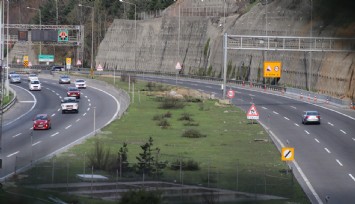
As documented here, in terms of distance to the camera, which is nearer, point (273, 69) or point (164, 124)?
point (164, 124)

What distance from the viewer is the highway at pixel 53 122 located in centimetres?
3806

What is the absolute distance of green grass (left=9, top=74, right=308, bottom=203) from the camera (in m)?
27.5

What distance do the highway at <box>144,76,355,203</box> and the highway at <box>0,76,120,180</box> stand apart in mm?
11671

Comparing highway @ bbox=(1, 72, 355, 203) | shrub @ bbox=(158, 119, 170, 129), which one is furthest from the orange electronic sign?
shrub @ bbox=(158, 119, 170, 129)

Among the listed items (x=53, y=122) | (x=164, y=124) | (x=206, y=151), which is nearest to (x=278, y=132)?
(x=164, y=124)

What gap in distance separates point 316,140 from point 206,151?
9779 mm

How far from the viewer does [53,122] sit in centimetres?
6034

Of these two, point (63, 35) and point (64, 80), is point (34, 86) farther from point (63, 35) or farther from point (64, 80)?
point (63, 35)

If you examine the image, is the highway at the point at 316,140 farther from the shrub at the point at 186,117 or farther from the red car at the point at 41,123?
the red car at the point at 41,123

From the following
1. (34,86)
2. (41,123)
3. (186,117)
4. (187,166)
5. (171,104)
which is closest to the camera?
(187,166)

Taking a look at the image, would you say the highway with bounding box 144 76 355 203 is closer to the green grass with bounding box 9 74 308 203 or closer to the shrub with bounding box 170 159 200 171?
the green grass with bounding box 9 74 308 203

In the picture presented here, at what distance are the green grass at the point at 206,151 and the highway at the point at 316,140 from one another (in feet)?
3.12

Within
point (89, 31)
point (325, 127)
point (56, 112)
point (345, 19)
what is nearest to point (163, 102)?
point (56, 112)

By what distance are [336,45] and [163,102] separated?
6740 cm
